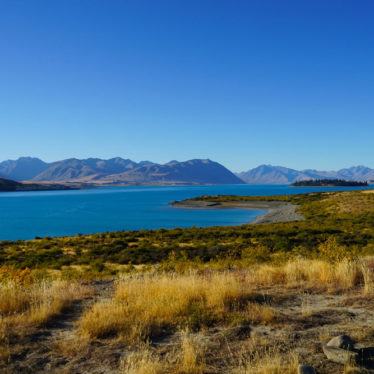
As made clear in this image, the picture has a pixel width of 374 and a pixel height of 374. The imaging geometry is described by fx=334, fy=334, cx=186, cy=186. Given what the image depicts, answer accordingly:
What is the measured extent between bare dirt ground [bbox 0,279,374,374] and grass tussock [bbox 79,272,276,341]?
0.29 metres

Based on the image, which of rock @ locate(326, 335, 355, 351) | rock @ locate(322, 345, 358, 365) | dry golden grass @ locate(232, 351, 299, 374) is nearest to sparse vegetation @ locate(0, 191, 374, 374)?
dry golden grass @ locate(232, 351, 299, 374)

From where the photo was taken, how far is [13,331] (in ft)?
20.2

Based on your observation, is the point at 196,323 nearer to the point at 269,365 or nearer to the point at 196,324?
the point at 196,324

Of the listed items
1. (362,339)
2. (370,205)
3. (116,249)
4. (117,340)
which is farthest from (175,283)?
(370,205)

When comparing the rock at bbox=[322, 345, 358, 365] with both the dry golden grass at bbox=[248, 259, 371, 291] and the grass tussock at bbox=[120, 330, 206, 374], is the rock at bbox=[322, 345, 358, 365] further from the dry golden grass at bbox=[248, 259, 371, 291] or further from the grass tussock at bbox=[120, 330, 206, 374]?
the dry golden grass at bbox=[248, 259, 371, 291]

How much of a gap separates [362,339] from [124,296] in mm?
5088

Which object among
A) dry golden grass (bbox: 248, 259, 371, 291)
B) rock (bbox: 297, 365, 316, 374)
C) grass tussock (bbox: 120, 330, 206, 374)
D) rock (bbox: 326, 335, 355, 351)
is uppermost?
rock (bbox: 297, 365, 316, 374)

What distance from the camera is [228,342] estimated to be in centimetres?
573

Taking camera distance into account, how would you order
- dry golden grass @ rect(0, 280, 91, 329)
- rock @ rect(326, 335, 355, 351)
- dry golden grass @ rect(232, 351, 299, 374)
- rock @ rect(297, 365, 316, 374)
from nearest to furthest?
1. rock @ rect(297, 365, 316, 374)
2. dry golden grass @ rect(232, 351, 299, 374)
3. rock @ rect(326, 335, 355, 351)
4. dry golden grass @ rect(0, 280, 91, 329)

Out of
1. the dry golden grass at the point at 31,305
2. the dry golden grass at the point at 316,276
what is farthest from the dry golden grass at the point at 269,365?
the dry golden grass at the point at 316,276

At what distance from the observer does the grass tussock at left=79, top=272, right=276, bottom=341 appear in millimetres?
6207

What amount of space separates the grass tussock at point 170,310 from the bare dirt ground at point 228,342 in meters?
0.29

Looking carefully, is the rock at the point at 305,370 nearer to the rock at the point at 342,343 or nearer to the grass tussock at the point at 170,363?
the rock at the point at 342,343

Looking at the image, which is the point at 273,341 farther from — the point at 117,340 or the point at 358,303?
the point at 358,303
